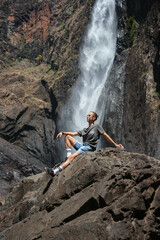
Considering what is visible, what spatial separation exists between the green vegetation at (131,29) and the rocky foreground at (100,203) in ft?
84.2

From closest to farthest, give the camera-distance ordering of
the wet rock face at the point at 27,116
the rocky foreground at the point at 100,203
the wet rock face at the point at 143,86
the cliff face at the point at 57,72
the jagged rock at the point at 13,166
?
the rocky foreground at the point at 100,203
the wet rock face at the point at 143,86
the cliff face at the point at 57,72
the jagged rock at the point at 13,166
the wet rock face at the point at 27,116

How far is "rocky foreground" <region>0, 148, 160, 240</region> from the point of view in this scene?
5.84m

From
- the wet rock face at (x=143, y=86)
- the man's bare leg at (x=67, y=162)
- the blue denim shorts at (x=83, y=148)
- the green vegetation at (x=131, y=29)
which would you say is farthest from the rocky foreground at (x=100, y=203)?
the green vegetation at (x=131, y=29)

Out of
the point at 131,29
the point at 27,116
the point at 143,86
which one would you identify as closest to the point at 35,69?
the point at 27,116

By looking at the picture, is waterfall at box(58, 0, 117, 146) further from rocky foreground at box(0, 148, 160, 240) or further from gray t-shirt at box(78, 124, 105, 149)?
rocky foreground at box(0, 148, 160, 240)

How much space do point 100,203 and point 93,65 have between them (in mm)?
35532

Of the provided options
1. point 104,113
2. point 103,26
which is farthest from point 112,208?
point 103,26

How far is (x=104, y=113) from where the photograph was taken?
31641 mm

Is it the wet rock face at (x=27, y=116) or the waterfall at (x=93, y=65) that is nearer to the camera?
the waterfall at (x=93, y=65)

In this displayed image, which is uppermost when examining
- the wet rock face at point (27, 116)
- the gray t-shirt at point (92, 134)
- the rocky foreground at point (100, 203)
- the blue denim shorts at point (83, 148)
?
the wet rock face at point (27, 116)

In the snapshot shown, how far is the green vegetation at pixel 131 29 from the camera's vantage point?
31859 millimetres

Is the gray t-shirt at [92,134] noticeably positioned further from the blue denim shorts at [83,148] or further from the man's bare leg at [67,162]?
the man's bare leg at [67,162]

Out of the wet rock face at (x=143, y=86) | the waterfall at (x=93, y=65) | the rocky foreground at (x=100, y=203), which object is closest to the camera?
the rocky foreground at (x=100, y=203)

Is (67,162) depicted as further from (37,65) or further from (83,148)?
(37,65)
